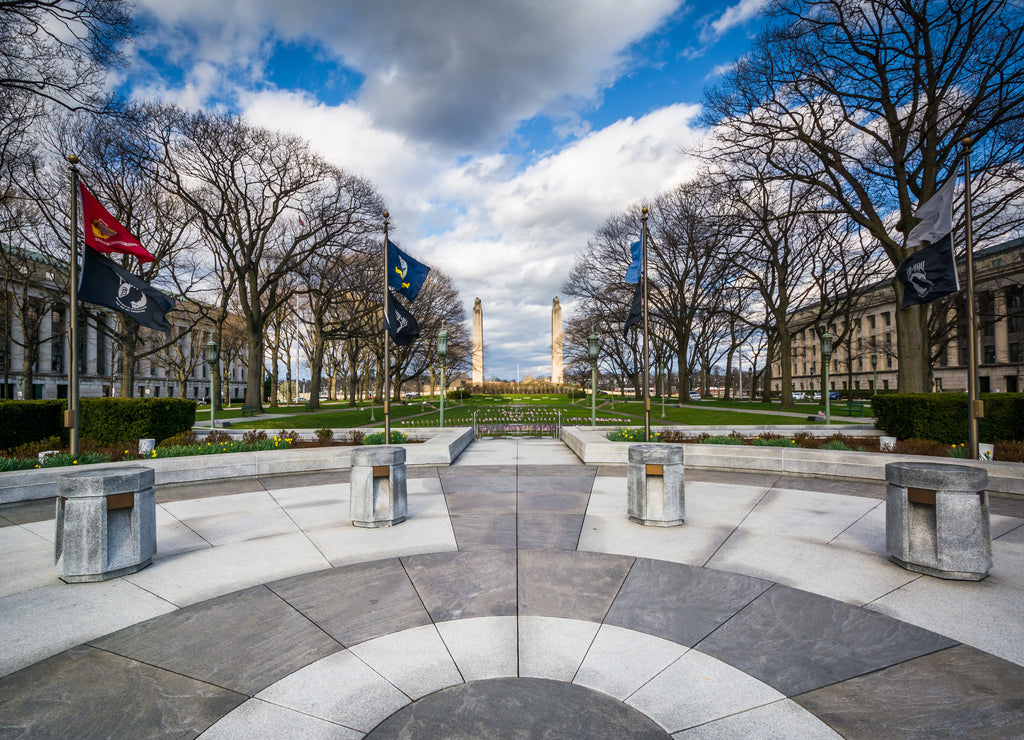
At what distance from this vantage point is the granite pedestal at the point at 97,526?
527 centimetres

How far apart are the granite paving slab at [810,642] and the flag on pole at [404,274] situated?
329 inches

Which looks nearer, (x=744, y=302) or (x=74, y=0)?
(x=74, y=0)

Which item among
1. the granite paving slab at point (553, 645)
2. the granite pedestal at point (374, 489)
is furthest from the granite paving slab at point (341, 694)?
the granite pedestal at point (374, 489)

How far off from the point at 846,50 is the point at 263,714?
25.1 meters

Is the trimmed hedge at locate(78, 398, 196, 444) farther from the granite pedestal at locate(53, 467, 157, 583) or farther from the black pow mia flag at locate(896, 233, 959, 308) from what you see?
the black pow mia flag at locate(896, 233, 959, 308)


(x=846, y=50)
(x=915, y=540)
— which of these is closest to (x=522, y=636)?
(x=915, y=540)

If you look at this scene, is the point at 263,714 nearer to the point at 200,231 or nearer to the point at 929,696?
the point at 929,696

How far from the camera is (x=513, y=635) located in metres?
4.20

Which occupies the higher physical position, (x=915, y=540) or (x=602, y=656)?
(x=915, y=540)

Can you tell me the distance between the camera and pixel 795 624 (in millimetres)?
4367

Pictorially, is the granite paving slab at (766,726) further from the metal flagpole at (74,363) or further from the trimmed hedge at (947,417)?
the trimmed hedge at (947,417)

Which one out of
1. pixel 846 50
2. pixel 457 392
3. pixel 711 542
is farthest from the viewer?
pixel 457 392

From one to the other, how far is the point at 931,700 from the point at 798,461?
8.66 meters

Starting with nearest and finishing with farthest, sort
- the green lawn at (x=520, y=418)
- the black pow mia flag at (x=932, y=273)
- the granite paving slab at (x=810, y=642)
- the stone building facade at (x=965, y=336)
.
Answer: the granite paving slab at (x=810, y=642), the black pow mia flag at (x=932, y=273), the green lawn at (x=520, y=418), the stone building facade at (x=965, y=336)
